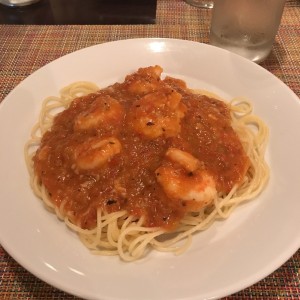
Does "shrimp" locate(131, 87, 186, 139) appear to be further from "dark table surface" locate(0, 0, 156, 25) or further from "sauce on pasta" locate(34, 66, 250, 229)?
"dark table surface" locate(0, 0, 156, 25)

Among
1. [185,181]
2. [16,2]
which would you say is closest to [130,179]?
[185,181]

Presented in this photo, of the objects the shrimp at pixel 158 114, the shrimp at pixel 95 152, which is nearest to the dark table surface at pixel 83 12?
the shrimp at pixel 158 114

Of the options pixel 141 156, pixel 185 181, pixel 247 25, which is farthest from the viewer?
pixel 247 25

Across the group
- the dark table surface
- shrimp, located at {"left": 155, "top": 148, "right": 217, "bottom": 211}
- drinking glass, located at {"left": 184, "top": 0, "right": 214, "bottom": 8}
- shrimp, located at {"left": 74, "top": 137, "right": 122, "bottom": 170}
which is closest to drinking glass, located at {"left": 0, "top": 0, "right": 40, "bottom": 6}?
the dark table surface

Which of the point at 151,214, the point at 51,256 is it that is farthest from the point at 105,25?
the point at 51,256

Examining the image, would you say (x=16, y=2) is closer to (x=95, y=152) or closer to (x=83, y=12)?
(x=83, y=12)

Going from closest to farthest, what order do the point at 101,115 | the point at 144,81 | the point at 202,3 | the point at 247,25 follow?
the point at 101,115, the point at 144,81, the point at 247,25, the point at 202,3
